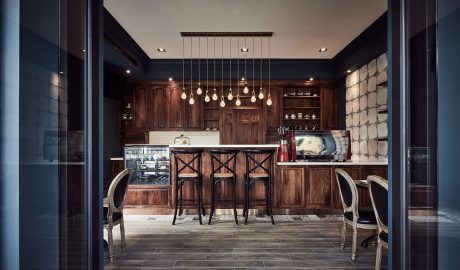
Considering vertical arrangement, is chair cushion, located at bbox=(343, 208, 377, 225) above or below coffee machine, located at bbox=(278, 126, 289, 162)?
below

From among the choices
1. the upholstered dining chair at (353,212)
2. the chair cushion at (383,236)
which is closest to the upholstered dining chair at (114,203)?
the upholstered dining chair at (353,212)

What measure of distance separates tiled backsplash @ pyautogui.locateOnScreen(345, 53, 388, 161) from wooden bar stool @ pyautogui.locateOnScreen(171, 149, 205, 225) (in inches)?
123

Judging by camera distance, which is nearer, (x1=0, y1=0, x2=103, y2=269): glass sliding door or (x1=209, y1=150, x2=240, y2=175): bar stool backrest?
(x1=0, y1=0, x2=103, y2=269): glass sliding door

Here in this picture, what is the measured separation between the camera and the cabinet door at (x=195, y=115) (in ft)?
24.6

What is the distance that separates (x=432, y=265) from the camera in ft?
5.23

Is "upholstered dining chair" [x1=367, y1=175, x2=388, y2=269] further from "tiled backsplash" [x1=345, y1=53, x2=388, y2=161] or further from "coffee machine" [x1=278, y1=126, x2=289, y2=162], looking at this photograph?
"tiled backsplash" [x1=345, y1=53, x2=388, y2=161]

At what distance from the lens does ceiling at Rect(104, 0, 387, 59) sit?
14.0ft

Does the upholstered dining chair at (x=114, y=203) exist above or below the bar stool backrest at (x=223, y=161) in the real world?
below

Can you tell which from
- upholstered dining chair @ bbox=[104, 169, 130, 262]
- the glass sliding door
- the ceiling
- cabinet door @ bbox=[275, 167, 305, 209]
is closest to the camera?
the glass sliding door

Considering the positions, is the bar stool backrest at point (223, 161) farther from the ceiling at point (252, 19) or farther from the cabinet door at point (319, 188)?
the ceiling at point (252, 19)

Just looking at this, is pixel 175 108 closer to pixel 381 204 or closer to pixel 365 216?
pixel 365 216

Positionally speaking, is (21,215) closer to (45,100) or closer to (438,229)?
(45,100)

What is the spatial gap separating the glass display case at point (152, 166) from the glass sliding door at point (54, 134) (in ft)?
11.1

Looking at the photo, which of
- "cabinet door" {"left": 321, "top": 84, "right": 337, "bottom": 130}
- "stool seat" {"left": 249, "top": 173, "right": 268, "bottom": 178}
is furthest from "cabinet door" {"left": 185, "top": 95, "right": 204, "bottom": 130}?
"stool seat" {"left": 249, "top": 173, "right": 268, "bottom": 178}
